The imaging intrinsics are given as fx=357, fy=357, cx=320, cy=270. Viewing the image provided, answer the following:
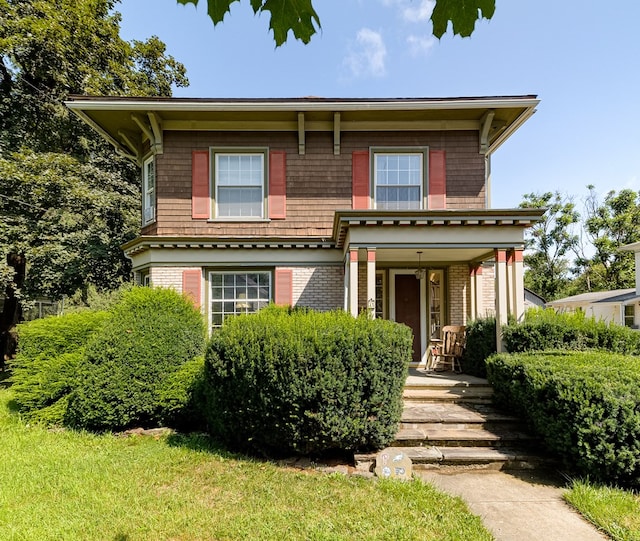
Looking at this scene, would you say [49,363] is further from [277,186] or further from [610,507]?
[610,507]

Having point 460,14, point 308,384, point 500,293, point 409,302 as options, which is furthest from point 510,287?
point 460,14

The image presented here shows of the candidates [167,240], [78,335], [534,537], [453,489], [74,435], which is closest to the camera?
[534,537]

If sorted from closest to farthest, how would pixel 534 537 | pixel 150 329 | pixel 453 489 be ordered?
pixel 534 537, pixel 453 489, pixel 150 329

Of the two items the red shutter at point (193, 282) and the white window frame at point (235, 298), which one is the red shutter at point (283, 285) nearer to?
the white window frame at point (235, 298)

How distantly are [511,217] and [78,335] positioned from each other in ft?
27.6

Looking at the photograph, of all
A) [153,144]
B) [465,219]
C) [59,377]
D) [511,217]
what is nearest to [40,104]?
[153,144]

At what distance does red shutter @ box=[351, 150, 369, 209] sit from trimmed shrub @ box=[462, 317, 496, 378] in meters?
3.77

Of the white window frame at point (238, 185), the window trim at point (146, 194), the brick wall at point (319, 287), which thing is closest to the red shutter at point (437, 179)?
the brick wall at point (319, 287)

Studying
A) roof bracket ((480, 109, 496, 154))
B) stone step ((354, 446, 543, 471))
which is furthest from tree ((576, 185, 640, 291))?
stone step ((354, 446, 543, 471))

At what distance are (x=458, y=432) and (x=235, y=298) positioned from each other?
5.85 m

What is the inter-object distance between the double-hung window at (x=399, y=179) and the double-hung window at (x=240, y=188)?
2.89 meters

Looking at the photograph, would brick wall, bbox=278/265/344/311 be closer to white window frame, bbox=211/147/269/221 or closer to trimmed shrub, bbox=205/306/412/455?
white window frame, bbox=211/147/269/221

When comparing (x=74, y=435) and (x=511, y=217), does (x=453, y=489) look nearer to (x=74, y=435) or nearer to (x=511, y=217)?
(x=511, y=217)

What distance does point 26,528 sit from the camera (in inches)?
125
